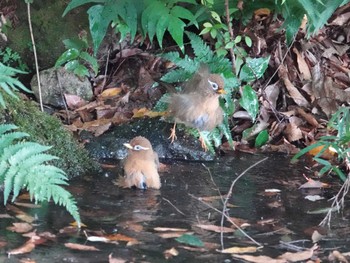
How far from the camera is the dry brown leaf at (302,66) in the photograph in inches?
275

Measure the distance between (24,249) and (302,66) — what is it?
4.38 m

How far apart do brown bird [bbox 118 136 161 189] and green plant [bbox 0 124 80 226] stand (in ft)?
3.87

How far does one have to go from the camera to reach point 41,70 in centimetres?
710

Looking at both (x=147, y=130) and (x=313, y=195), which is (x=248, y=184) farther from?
(x=147, y=130)

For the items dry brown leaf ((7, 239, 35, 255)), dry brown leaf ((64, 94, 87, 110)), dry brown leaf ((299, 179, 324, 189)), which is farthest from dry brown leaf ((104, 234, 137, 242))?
dry brown leaf ((64, 94, 87, 110))

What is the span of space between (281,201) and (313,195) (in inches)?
11.5

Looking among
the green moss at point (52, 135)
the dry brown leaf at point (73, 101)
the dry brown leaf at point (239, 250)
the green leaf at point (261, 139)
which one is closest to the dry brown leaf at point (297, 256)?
the dry brown leaf at point (239, 250)

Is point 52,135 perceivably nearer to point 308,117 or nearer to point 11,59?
point 11,59

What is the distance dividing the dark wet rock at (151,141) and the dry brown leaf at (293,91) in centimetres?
134

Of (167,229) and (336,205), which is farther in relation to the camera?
(336,205)

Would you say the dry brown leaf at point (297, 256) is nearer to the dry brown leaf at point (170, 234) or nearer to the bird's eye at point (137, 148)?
the dry brown leaf at point (170, 234)

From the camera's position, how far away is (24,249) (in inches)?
135

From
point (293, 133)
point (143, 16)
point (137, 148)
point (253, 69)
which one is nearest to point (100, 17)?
point (143, 16)

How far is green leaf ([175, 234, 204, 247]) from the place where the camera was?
11.9 feet
